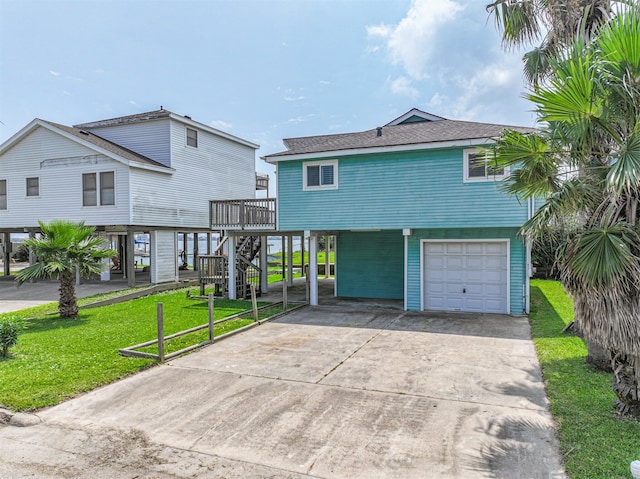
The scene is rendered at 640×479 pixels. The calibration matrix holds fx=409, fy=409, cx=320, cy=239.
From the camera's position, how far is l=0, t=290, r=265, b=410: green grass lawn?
6277 mm

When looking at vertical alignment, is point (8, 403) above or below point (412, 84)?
below

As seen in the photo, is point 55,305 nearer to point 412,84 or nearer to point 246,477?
point 246,477

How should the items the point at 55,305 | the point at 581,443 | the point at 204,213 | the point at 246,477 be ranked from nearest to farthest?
the point at 246,477, the point at 581,443, the point at 55,305, the point at 204,213

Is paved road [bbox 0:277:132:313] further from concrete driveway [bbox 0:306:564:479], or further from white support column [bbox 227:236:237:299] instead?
concrete driveway [bbox 0:306:564:479]

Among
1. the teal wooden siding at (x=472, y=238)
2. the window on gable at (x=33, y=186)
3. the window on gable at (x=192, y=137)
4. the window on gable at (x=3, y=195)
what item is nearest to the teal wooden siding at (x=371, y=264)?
the teal wooden siding at (x=472, y=238)

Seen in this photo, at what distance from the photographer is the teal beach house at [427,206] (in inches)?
467

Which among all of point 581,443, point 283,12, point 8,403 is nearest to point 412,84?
point 283,12

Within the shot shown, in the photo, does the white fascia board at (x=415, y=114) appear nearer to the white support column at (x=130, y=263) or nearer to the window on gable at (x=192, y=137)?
the window on gable at (x=192, y=137)

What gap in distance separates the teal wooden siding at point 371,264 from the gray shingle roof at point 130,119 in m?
10.7

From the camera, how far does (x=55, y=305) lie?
1390cm

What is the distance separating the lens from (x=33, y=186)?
766 inches

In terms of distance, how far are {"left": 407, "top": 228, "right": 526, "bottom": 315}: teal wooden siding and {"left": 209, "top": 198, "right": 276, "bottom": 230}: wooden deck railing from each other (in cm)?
524

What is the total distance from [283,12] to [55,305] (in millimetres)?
12320

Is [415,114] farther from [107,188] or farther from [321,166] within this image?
[107,188]
